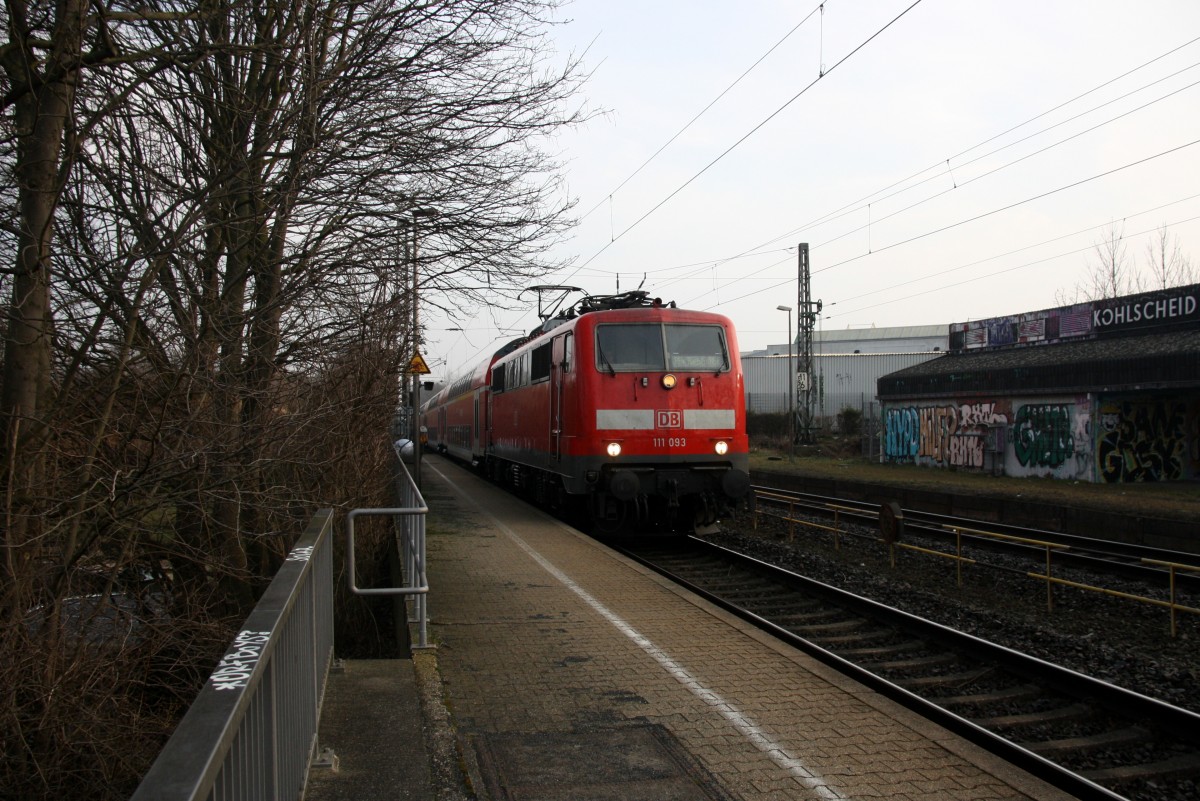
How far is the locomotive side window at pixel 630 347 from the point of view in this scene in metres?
13.3

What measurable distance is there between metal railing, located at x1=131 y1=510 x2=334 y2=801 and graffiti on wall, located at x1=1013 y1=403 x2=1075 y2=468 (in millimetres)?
24269

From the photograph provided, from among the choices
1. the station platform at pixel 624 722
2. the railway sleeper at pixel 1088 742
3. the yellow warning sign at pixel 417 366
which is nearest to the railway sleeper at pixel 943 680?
the station platform at pixel 624 722

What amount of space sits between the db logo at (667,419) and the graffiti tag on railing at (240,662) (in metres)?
10.3

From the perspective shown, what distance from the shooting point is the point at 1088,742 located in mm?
5684

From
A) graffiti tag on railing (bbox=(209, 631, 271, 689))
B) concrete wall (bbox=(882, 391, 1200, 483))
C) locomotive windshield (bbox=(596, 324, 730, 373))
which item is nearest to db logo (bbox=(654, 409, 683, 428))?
locomotive windshield (bbox=(596, 324, 730, 373))

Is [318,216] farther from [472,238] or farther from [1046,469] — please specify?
[1046,469]

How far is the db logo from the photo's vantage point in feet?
43.0

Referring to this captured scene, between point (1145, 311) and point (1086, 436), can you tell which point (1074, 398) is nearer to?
point (1086, 436)

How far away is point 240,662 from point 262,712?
0.28 m

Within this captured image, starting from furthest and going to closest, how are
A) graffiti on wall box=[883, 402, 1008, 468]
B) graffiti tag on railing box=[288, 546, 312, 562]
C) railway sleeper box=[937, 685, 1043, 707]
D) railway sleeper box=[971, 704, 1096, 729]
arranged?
1. graffiti on wall box=[883, 402, 1008, 468]
2. railway sleeper box=[937, 685, 1043, 707]
3. railway sleeper box=[971, 704, 1096, 729]
4. graffiti tag on railing box=[288, 546, 312, 562]

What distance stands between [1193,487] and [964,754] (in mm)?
20774

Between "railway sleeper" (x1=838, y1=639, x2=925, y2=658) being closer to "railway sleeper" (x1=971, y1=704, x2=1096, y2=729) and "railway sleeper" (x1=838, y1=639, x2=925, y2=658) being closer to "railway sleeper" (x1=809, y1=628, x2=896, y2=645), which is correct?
"railway sleeper" (x1=809, y1=628, x2=896, y2=645)

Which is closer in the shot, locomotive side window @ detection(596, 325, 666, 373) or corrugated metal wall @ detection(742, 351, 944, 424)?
locomotive side window @ detection(596, 325, 666, 373)

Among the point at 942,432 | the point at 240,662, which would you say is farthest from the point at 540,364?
the point at 942,432
